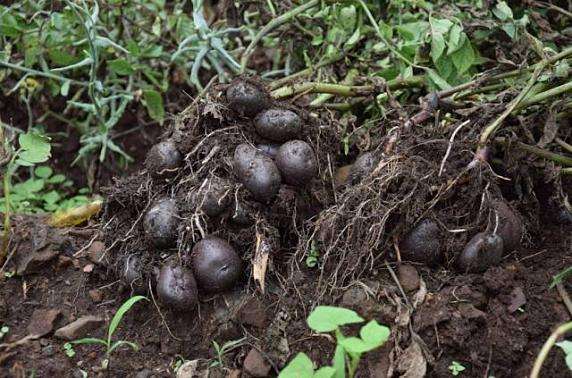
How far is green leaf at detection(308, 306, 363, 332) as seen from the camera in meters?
1.46

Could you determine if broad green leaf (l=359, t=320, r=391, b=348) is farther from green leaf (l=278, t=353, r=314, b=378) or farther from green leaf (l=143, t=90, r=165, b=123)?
green leaf (l=143, t=90, r=165, b=123)

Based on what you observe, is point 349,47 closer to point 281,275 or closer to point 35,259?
point 281,275

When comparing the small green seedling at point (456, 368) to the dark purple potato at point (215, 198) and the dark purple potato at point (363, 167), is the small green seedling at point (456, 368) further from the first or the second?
the dark purple potato at point (215, 198)

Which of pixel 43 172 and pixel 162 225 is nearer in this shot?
pixel 162 225

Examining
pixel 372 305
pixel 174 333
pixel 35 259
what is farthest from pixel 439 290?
pixel 35 259

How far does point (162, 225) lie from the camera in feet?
6.36

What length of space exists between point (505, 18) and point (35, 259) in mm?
1729

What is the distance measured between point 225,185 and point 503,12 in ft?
3.75

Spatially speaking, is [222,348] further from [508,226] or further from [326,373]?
[508,226]

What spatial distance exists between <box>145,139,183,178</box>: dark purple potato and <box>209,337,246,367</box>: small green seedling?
54cm

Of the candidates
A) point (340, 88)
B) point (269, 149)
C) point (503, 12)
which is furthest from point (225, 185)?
point (503, 12)

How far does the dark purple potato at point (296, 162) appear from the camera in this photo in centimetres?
Result: 197

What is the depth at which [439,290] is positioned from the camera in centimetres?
184

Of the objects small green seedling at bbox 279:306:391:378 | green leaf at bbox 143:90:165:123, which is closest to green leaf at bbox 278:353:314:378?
small green seedling at bbox 279:306:391:378
